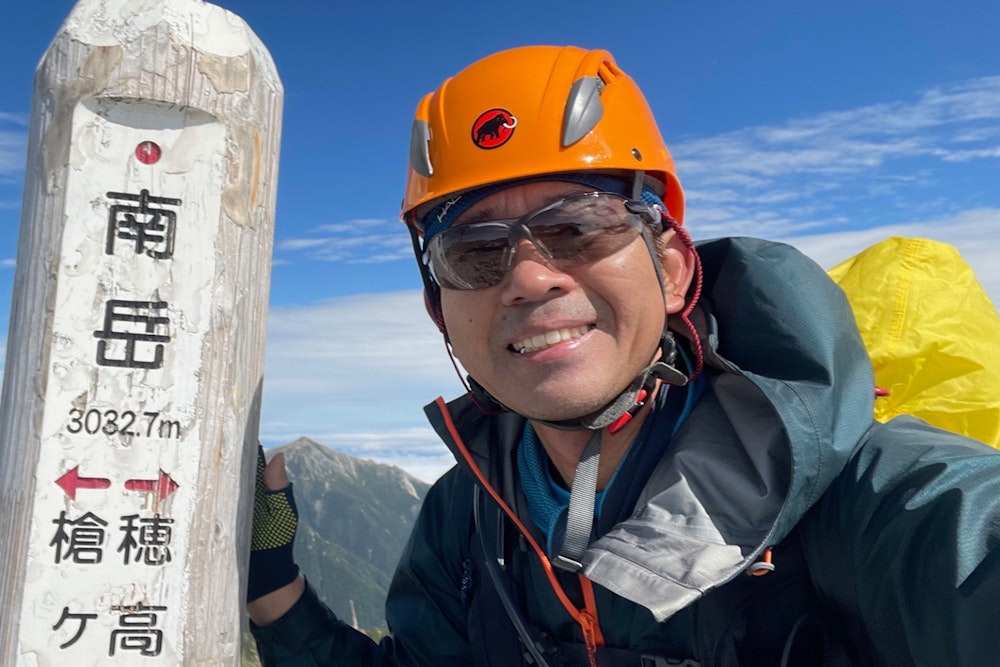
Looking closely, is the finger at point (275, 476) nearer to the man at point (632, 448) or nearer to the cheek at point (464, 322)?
the man at point (632, 448)

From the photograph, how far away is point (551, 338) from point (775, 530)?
109 centimetres

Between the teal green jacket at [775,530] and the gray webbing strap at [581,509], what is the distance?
0.44ft

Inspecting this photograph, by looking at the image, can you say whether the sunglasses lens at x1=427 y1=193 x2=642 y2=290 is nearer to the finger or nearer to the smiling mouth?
the smiling mouth

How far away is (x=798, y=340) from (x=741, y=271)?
1.43 ft

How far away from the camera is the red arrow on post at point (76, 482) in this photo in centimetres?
292

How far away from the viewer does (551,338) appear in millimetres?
3186

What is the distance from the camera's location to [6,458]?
9.85 feet

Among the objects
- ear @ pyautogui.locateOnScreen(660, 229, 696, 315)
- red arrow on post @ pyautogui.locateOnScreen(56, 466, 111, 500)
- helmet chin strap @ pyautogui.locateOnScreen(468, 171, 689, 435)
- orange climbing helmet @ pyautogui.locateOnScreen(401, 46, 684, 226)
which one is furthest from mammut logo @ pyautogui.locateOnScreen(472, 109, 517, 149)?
red arrow on post @ pyautogui.locateOnScreen(56, 466, 111, 500)

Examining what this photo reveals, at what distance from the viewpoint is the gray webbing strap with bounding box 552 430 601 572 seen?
3.16 m

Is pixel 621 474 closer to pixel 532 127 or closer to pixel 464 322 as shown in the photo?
pixel 464 322

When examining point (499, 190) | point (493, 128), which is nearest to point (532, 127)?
point (493, 128)

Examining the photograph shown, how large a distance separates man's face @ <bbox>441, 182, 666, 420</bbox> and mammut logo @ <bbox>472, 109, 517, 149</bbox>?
0.70 feet

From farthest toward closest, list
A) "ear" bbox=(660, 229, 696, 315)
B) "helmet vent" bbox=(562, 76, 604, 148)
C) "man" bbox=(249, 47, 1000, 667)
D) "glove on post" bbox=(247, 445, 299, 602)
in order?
"glove on post" bbox=(247, 445, 299, 602), "ear" bbox=(660, 229, 696, 315), "helmet vent" bbox=(562, 76, 604, 148), "man" bbox=(249, 47, 1000, 667)

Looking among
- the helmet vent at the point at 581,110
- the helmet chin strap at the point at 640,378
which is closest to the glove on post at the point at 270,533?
the helmet chin strap at the point at 640,378
